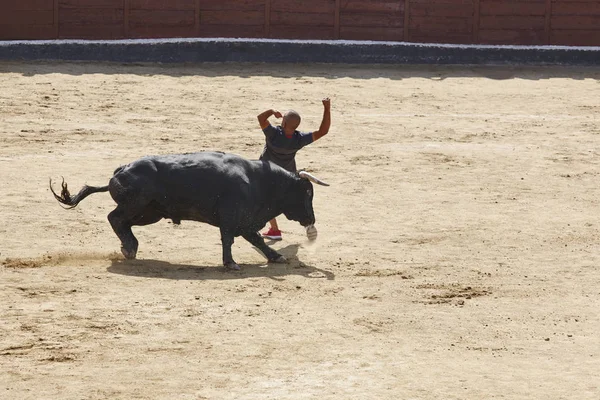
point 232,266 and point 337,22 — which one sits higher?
point 337,22

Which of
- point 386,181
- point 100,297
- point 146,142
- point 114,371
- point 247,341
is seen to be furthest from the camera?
point 146,142

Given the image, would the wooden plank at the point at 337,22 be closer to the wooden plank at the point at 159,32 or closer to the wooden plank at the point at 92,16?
the wooden plank at the point at 159,32

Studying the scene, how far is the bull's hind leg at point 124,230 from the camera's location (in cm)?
1067

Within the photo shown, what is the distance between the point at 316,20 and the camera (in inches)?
878

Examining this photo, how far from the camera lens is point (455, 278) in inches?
416

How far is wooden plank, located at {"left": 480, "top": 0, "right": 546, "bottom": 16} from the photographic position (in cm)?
2273

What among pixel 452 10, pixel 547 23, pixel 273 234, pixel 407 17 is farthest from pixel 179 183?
pixel 547 23

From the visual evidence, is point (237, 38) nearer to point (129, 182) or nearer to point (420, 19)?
point (420, 19)

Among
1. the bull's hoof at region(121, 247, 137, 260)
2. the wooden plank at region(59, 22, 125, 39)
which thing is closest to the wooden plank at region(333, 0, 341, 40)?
the wooden plank at region(59, 22, 125, 39)

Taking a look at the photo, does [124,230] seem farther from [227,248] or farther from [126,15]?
[126,15]

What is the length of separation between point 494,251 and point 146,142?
5.60m

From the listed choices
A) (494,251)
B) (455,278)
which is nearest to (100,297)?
(455,278)

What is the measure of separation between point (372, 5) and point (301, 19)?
130 cm

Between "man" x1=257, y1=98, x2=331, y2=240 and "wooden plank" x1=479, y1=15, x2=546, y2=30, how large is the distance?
11939mm
